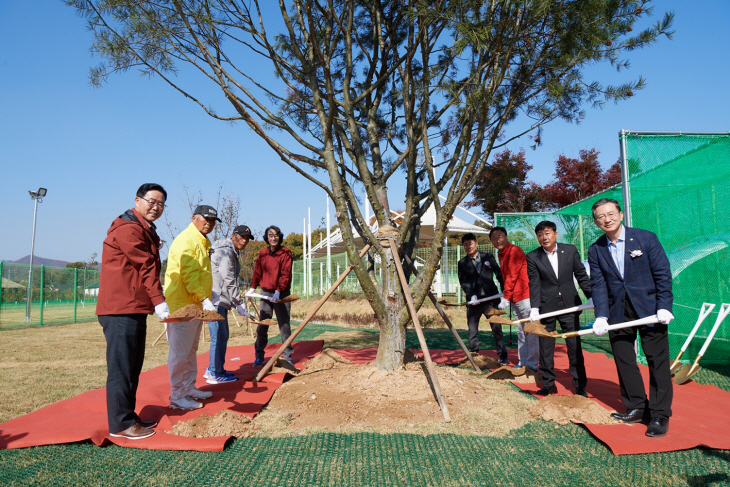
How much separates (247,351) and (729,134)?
22.8 ft

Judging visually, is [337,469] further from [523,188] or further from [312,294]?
[312,294]

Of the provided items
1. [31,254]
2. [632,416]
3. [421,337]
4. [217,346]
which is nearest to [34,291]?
[31,254]

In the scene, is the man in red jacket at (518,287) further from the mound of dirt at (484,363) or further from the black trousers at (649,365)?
the black trousers at (649,365)

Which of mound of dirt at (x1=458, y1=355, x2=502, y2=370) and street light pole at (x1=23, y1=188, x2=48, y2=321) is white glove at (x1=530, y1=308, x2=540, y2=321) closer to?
mound of dirt at (x1=458, y1=355, x2=502, y2=370)

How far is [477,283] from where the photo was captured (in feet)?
19.4

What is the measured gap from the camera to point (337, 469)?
8.54ft

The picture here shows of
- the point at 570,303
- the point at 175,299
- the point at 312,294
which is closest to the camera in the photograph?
the point at 175,299

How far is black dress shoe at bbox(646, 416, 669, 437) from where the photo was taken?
3066 mm

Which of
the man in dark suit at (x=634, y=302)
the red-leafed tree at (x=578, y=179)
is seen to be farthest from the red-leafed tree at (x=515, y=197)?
the man in dark suit at (x=634, y=302)

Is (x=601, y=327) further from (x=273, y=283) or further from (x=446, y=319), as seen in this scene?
(x=273, y=283)

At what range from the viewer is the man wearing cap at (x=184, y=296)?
12.4 feet

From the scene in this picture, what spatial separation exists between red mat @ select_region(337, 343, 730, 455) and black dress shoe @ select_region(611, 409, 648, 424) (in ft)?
0.18

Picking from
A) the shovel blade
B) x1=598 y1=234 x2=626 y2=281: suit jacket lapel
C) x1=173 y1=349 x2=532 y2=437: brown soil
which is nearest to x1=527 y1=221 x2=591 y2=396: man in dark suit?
x1=173 y1=349 x2=532 y2=437: brown soil

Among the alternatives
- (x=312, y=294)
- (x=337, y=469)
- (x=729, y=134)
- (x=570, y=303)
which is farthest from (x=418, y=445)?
(x=312, y=294)
